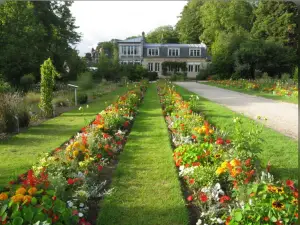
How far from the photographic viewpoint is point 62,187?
3.34 meters

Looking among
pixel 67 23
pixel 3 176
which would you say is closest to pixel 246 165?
pixel 3 176

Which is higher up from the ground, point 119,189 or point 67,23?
point 67,23

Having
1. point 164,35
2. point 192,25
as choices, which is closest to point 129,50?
point 192,25

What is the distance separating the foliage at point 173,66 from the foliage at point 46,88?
37.4 meters

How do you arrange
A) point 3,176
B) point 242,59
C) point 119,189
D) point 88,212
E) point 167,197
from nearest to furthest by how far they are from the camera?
point 88,212 → point 167,197 → point 119,189 → point 3,176 → point 242,59

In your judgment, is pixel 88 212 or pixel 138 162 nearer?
pixel 88 212

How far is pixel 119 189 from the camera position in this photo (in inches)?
173

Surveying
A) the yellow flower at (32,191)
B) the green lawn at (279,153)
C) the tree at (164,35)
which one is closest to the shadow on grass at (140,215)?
the yellow flower at (32,191)

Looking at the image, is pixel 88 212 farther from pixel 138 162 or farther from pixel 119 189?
pixel 138 162

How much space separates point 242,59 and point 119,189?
32272mm

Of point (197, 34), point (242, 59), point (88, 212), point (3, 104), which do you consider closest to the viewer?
point (88, 212)

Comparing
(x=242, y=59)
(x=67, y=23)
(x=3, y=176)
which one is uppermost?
(x=67, y=23)

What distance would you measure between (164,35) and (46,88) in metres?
55.6

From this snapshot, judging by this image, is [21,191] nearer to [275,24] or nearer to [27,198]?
[27,198]
